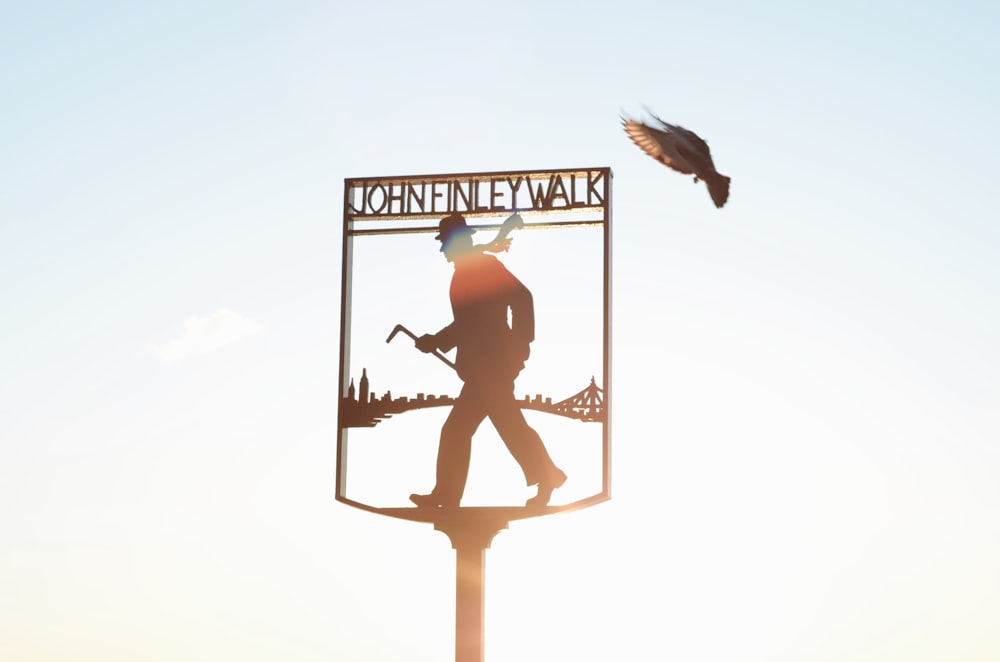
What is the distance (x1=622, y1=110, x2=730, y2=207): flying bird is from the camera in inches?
925

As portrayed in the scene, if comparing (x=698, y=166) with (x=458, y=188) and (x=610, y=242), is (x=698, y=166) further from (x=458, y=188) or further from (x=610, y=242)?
(x=458, y=188)

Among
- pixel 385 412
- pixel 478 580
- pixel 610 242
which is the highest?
pixel 610 242

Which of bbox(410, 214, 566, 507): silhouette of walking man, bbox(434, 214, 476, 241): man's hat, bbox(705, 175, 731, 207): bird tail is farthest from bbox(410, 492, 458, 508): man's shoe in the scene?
bbox(705, 175, 731, 207): bird tail

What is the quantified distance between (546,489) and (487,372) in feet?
4.62

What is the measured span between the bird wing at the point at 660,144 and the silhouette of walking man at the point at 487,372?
2.00 m

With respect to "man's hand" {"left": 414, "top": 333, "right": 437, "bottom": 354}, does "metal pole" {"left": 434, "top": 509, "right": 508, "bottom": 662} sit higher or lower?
lower

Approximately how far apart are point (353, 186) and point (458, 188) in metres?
1.26

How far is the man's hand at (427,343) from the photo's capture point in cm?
2397

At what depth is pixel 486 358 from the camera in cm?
2367

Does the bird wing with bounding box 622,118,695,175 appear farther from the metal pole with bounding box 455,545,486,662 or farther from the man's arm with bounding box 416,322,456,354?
the metal pole with bounding box 455,545,486,662

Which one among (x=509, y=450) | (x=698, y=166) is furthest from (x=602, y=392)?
(x=698, y=166)

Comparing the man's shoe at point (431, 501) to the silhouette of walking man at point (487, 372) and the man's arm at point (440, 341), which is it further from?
the man's arm at point (440, 341)

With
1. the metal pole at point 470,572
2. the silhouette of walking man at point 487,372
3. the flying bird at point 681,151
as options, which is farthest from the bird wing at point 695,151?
the metal pole at point 470,572

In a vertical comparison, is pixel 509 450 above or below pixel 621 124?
below
